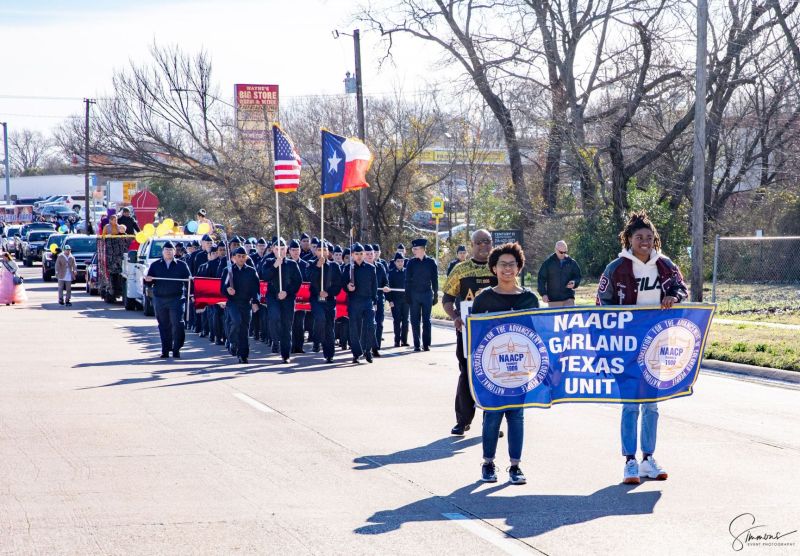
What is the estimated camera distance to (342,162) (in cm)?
1862

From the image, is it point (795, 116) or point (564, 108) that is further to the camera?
point (564, 108)

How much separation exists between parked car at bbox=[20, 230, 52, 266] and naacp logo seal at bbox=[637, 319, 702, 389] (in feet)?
196

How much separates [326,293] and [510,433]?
30.1ft

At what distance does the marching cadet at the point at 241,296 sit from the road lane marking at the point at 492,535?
10.3 meters

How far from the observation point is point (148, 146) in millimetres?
45000

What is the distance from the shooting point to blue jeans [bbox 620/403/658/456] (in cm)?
832

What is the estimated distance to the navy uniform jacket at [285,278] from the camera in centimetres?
1742

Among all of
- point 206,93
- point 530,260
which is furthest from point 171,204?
point 530,260

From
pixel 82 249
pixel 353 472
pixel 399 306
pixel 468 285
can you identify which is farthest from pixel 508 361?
pixel 82 249

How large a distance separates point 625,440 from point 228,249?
12712 millimetres

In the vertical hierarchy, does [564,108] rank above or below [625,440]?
above

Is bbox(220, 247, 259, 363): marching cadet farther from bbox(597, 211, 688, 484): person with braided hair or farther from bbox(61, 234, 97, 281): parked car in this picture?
bbox(61, 234, 97, 281): parked car

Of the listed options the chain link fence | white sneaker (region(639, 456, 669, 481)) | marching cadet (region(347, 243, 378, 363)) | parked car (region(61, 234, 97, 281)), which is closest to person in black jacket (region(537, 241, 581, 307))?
marching cadet (region(347, 243, 378, 363))

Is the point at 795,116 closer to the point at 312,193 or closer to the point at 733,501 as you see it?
the point at 312,193
